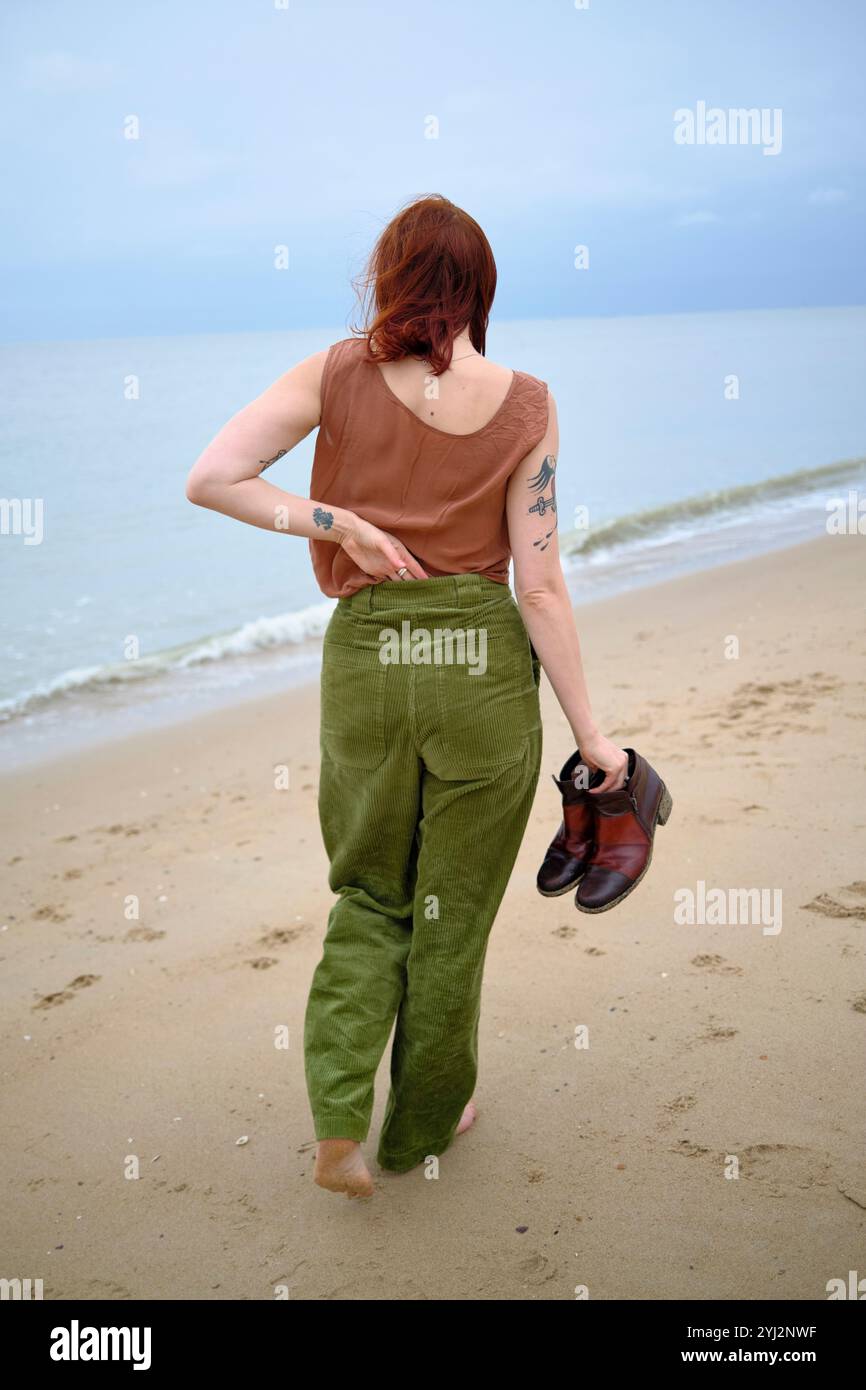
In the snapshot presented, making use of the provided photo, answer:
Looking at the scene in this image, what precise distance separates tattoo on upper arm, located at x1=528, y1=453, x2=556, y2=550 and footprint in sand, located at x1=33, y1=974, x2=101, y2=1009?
87.2 inches

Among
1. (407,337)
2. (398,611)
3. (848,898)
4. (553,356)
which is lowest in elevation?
(848,898)

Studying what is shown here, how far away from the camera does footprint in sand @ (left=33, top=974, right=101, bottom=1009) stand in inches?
139

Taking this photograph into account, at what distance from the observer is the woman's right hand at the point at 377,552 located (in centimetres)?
223

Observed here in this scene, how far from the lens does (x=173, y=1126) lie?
9.51ft

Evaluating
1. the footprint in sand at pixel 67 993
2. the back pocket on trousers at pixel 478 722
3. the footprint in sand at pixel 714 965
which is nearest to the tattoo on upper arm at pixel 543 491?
the back pocket on trousers at pixel 478 722

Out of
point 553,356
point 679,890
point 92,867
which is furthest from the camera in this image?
point 553,356

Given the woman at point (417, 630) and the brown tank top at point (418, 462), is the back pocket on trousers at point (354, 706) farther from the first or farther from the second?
the brown tank top at point (418, 462)

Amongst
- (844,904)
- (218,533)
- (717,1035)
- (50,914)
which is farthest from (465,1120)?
(218,533)

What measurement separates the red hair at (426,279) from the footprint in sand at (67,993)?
7.59 feet

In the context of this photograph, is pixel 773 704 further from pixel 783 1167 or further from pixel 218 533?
pixel 218 533

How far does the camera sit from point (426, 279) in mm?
2215
